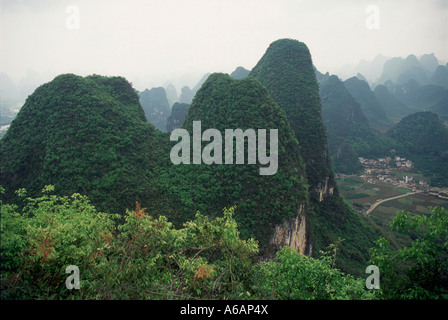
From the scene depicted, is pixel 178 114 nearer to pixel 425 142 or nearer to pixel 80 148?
pixel 80 148

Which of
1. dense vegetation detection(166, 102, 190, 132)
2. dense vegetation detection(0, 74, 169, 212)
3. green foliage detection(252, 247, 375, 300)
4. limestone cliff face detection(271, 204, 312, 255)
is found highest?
dense vegetation detection(166, 102, 190, 132)

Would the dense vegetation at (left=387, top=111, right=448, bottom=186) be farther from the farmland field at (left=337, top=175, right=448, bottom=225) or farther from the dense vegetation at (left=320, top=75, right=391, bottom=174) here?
the farmland field at (left=337, top=175, right=448, bottom=225)

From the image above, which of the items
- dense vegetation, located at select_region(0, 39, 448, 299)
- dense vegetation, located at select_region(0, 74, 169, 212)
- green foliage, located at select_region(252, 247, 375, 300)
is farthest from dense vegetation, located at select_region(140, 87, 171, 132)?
green foliage, located at select_region(252, 247, 375, 300)

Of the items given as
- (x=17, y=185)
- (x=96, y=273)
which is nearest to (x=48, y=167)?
(x=17, y=185)

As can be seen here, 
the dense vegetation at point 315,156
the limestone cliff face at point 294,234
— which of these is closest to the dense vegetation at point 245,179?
the limestone cliff face at point 294,234

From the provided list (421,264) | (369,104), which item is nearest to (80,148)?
(421,264)
